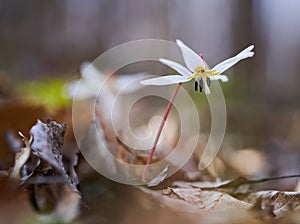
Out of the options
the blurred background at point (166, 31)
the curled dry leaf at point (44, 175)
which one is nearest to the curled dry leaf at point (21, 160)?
the curled dry leaf at point (44, 175)

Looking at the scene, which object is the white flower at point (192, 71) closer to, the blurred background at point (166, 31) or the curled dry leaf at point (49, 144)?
the curled dry leaf at point (49, 144)

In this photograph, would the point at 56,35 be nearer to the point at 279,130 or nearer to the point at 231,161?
the point at 279,130

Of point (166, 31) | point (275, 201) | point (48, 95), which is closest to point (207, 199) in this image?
point (275, 201)

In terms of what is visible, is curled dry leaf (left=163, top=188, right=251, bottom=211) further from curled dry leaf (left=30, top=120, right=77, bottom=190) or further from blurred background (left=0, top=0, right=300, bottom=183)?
blurred background (left=0, top=0, right=300, bottom=183)

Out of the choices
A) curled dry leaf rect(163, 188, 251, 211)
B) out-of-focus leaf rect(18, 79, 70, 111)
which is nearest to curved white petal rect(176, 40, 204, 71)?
curled dry leaf rect(163, 188, 251, 211)

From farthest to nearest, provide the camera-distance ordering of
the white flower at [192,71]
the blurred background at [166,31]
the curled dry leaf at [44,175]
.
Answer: the blurred background at [166,31], the white flower at [192,71], the curled dry leaf at [44,175]

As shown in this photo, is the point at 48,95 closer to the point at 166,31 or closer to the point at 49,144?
the point at 49,144

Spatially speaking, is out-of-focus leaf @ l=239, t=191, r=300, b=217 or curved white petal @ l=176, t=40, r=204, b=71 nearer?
out-of-focus leaf @ l=239, t=191, r=300, b=217
